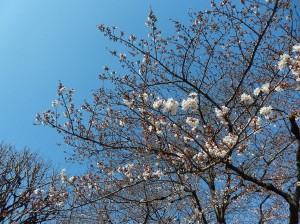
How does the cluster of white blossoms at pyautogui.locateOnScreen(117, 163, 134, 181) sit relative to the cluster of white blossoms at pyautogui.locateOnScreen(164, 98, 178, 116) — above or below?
above

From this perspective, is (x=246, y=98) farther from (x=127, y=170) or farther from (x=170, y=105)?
(x=127, y=170)

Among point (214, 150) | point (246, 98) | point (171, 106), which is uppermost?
point (246, 98)

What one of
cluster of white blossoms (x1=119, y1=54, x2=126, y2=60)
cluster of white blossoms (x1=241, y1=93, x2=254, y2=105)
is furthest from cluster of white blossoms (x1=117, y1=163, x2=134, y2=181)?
cluster of white blossoms (x1=241, y1=93, x2=254, y2=105)

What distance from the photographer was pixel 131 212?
29.1ft

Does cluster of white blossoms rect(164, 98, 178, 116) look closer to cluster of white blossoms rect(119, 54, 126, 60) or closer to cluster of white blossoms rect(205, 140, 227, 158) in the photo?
cluster of white blossoms rect(205, 140, 227, 158)

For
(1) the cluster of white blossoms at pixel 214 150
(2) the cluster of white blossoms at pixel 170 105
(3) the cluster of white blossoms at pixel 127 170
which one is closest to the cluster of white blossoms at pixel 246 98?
(1) the cluster of white blossoms at pixel 214 150

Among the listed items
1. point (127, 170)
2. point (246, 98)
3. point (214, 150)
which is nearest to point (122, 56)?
point (127, 170)

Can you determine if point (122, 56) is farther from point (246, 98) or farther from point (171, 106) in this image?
point (246, 98)

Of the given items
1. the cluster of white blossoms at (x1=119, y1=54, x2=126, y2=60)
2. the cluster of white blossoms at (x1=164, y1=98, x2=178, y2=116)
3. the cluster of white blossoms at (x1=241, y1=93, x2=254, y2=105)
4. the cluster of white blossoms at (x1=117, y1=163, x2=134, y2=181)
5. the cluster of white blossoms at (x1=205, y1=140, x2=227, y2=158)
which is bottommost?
the cluster of white blossoms at (x1=205, y1=140, x2=227, y2=158)

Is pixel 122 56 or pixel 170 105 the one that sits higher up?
pixel 122 56

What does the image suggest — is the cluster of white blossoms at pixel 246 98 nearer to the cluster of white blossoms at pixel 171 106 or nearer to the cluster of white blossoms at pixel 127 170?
the cluster of white blossoms at pixel 171 106

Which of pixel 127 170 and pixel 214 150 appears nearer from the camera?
pixel 214 150

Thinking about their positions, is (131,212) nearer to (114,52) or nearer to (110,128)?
(110,128)

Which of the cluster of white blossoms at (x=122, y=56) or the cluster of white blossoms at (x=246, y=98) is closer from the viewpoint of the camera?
the cluster of white blossoms at (x=246, y=98)
